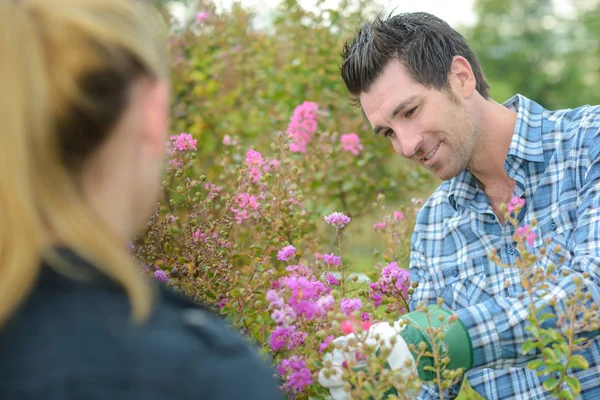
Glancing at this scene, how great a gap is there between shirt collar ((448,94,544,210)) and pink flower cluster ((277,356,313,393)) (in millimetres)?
1012

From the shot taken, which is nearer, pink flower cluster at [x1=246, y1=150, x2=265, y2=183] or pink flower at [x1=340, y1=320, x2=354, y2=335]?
pink flower at [x1=340, y1=320, x2=354, y2=335]

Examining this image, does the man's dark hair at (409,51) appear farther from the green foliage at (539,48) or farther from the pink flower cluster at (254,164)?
the green foliage at (539,48)

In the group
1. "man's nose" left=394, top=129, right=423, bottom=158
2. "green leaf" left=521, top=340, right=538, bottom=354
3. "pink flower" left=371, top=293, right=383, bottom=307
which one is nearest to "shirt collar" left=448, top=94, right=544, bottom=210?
"man's nose" left=394, top=129, right=423, bottom=158

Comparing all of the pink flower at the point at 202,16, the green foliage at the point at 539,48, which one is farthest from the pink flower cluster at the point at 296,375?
the green foliage at the point at 539,48

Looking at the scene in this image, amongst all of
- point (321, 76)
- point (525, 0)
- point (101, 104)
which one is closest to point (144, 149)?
point (101, 104)

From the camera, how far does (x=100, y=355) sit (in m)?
0.87

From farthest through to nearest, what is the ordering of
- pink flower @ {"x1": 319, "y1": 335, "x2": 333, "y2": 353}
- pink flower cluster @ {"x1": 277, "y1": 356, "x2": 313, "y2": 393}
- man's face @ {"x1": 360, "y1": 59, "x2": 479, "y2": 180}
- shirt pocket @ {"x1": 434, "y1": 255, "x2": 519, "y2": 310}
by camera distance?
man's face @ {"x1": 360, "y1": 59, "x2": 479, "y2": 180}, shirt pocket @ {"x1": 434, "y1": 255, "x2": 519, "y2": 310}, pink flower cluster @ {"x1": 277, "y1": 356, "x2": 313, "y2": 393}, pink flower @ {"x1": 319, "y1": 335, "x2": 333, "y2": 353}

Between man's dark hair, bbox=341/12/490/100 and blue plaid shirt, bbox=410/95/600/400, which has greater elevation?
man's dark hair, bbox=341/12/490/100

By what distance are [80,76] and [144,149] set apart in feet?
0.47

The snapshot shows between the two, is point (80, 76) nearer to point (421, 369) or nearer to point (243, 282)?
point (421, 369)

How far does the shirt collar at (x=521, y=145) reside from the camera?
234cm

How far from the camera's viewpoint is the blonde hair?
887 mm

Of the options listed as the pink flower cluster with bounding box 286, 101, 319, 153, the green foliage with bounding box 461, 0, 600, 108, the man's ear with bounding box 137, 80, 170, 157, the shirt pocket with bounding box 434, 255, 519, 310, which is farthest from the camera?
the green foliage with bounding box 461, 0, 600, 108

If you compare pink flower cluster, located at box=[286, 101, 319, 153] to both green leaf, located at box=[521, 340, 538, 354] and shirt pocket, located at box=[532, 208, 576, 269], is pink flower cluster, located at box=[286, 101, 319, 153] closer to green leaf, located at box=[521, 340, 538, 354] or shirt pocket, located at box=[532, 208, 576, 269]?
shirt pocket, located at box=[532, 208, 576, 269]
